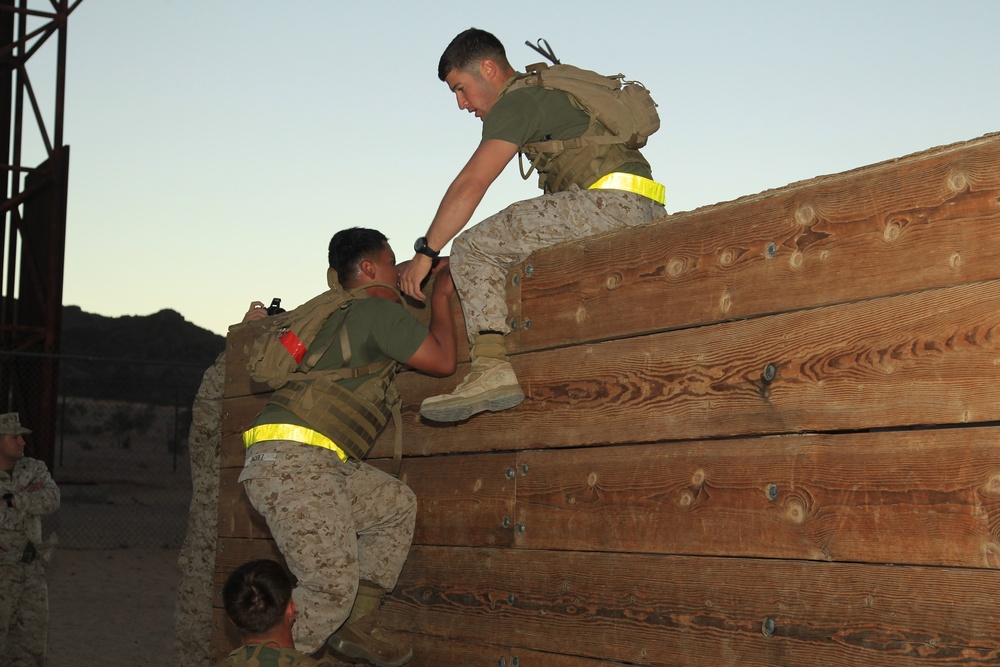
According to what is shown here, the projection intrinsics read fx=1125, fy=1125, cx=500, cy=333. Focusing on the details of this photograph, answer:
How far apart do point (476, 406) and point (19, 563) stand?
5874 millimetres

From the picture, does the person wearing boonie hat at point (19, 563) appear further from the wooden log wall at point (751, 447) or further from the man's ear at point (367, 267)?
the wooden log wall at point (751, 447)

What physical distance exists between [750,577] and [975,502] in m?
0.72

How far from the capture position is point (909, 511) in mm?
2781

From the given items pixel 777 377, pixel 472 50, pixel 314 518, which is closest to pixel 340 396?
pixel 314 518

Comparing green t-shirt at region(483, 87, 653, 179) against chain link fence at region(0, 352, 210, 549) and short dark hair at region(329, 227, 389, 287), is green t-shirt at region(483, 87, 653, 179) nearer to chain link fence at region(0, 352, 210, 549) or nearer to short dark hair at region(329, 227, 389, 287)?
short dark hair at region(329, 227, 389, 287)

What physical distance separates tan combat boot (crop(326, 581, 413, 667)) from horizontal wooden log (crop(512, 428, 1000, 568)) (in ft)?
2.76

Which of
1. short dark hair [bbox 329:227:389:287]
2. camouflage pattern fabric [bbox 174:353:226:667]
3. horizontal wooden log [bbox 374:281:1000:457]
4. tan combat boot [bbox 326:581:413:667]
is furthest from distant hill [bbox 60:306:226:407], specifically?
horizontal wooden log [bbox 374:281:1000:457]

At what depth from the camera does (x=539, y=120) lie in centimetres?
411

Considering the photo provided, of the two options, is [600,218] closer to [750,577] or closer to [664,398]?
[664,398]

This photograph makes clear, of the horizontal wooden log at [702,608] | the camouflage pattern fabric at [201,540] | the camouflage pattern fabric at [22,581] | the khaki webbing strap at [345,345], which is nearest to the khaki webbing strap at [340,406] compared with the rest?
the khaki webbing strap at [345,345]

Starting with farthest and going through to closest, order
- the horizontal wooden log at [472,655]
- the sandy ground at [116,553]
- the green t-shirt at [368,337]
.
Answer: the sandy ground at [116,553] < the green t-shirt at [368,337] < the horizontal wooden log at [472,655]

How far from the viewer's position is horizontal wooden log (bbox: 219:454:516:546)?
4125mm

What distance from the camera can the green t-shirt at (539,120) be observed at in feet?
13.2

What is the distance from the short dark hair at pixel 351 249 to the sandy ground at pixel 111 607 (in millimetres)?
7300
